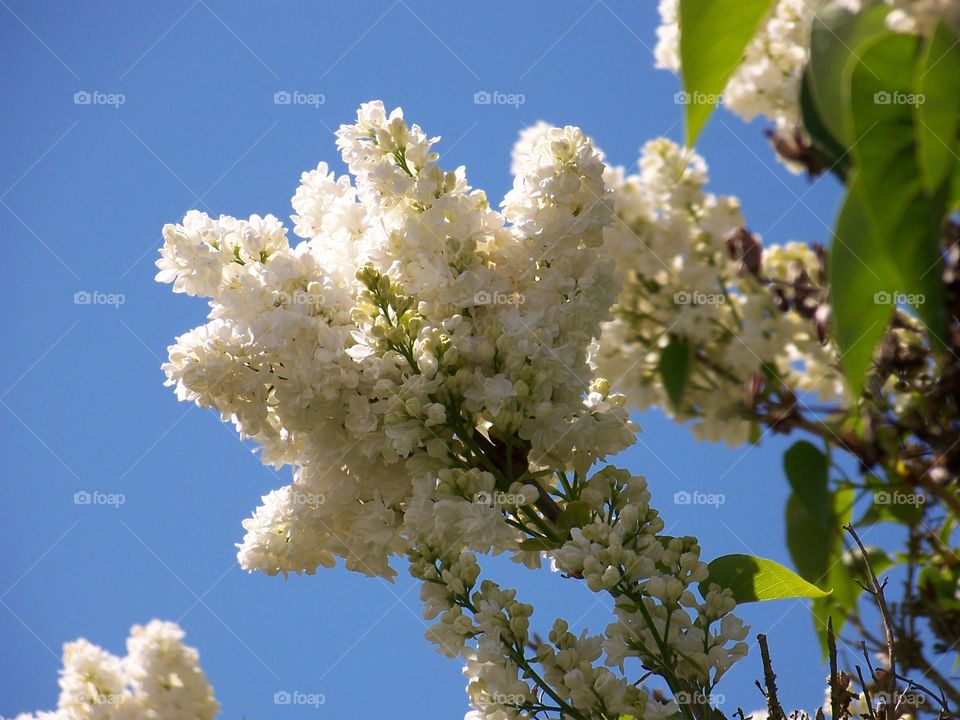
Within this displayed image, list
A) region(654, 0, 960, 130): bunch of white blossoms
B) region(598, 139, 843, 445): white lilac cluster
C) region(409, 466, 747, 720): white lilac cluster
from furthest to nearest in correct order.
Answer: region(598, 139, 843, 445): white lilac cluster
region(654, 0, 960, 130): bunch of white blossoms
region(409, 466, 747, 720): white lilac cluster

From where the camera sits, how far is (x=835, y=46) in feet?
2.02

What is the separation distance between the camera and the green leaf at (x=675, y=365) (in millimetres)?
2080

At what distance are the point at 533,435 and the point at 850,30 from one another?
51 centimetres

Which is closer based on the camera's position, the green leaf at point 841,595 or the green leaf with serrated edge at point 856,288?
the green leaf with serrated edge at point 856,288

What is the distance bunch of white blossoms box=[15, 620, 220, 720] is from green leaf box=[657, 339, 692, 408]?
1.23 meters

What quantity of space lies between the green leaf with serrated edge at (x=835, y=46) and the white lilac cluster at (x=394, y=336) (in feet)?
1.42

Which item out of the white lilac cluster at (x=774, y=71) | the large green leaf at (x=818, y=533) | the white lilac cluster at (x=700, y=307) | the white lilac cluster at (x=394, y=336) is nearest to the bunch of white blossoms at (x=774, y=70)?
the white lilac cluster at (x=774, y=71)

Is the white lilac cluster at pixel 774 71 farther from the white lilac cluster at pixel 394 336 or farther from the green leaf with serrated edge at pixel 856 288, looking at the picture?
the green leaf with serrated edge at pixel 856 288

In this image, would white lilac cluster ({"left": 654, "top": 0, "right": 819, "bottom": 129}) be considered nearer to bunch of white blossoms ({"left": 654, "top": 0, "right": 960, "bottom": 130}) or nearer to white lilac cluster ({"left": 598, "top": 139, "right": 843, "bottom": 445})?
bunch of white blossoms ({"left": 654, "top": 0, "right": 960, "bottom": 130})

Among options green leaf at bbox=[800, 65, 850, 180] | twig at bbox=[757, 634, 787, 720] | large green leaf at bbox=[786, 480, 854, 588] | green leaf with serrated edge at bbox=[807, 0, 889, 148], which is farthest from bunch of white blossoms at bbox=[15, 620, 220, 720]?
green leaf with serrated edge at bbox=[807, 0, 889, 148]

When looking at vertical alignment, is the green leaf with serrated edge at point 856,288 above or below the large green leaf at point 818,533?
below

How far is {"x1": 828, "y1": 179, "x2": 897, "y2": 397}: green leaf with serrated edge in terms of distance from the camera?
22.3 inches

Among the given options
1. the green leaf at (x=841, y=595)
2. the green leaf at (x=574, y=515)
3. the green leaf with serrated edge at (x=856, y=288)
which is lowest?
the green leaf with serrated edge at (x=856, y=288)

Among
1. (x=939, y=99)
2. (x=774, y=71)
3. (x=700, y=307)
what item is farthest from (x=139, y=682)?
(x=939, y=99)
